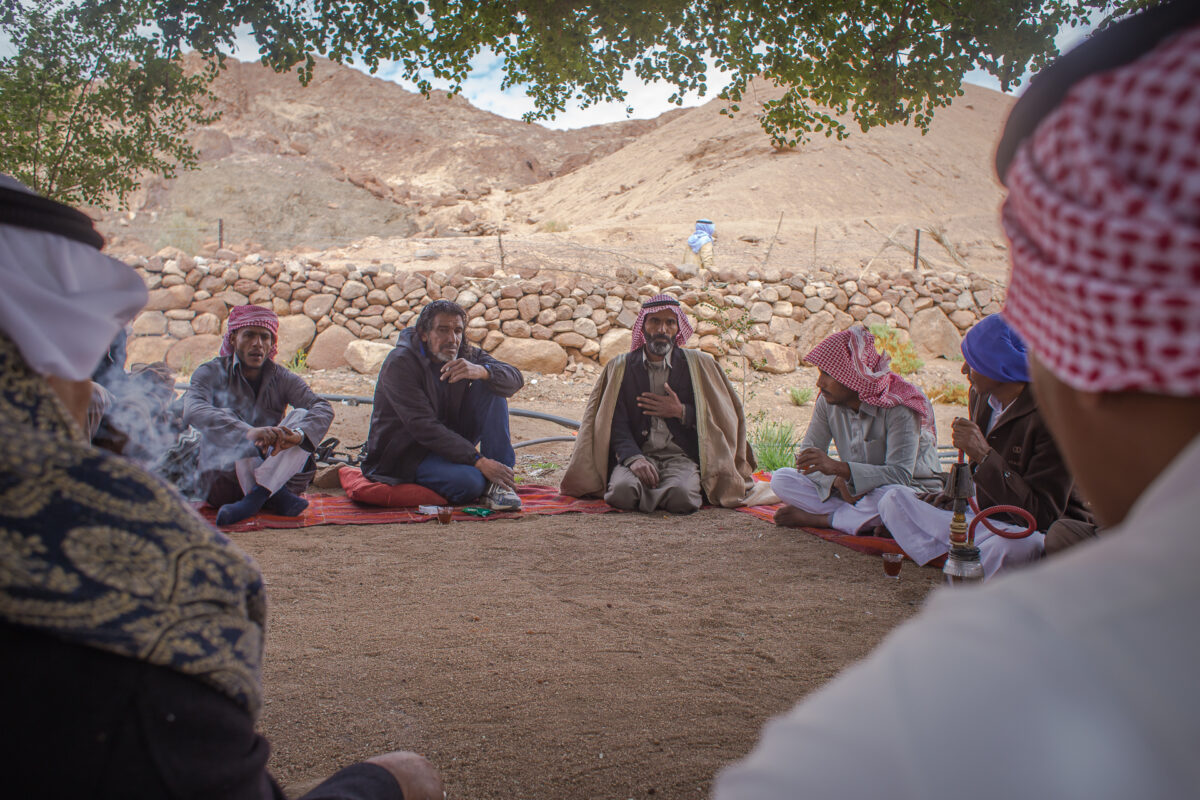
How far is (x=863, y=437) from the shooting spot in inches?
184

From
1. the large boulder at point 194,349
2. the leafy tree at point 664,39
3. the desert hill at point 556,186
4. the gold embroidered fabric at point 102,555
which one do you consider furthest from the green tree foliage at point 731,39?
the desert hill at point 556,186

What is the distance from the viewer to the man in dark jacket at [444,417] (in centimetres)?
534

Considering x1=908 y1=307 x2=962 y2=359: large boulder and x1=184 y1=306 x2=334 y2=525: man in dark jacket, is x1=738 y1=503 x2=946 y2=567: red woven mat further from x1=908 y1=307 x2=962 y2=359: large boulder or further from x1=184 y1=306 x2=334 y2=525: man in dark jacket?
x1=908 y1=307 x2=962 y2=359: large boulder

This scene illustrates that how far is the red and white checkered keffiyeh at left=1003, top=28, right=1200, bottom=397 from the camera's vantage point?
22.5 inches

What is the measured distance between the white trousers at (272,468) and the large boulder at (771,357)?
8491 mm

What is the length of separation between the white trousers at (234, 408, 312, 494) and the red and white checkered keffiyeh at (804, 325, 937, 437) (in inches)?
129

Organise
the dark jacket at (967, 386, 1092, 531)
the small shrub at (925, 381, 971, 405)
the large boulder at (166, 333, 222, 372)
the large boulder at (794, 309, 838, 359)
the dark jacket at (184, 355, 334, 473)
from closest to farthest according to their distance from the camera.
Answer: the dark jacket at (967, 386, 1092, 531) → the dark jacket at (184, 355, 334, 473) → the small shrub at (925, 381, 971, 405) → the large boulder at (166, 333, 222, 372) → the large boulder at (794, 309, 838, 359)

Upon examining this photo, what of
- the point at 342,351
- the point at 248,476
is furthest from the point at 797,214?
the point at 248,476

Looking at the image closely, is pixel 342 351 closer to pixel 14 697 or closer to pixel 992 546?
pixel 992 546

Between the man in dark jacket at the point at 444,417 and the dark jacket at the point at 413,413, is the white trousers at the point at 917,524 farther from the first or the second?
the dark jacket at the point at 413,413

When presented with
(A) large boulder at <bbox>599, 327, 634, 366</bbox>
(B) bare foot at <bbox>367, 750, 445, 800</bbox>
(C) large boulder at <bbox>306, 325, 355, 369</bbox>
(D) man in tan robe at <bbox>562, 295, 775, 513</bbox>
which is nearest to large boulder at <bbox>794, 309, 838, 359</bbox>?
(A) large boulder at <bbox>599, 327, 634, 366</bbox>

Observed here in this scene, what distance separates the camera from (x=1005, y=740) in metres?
0.50

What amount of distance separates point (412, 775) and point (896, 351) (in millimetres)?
12251

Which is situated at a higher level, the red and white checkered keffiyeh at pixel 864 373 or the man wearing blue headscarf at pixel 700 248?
the man wearing blue headscarf at pixel 700 248
